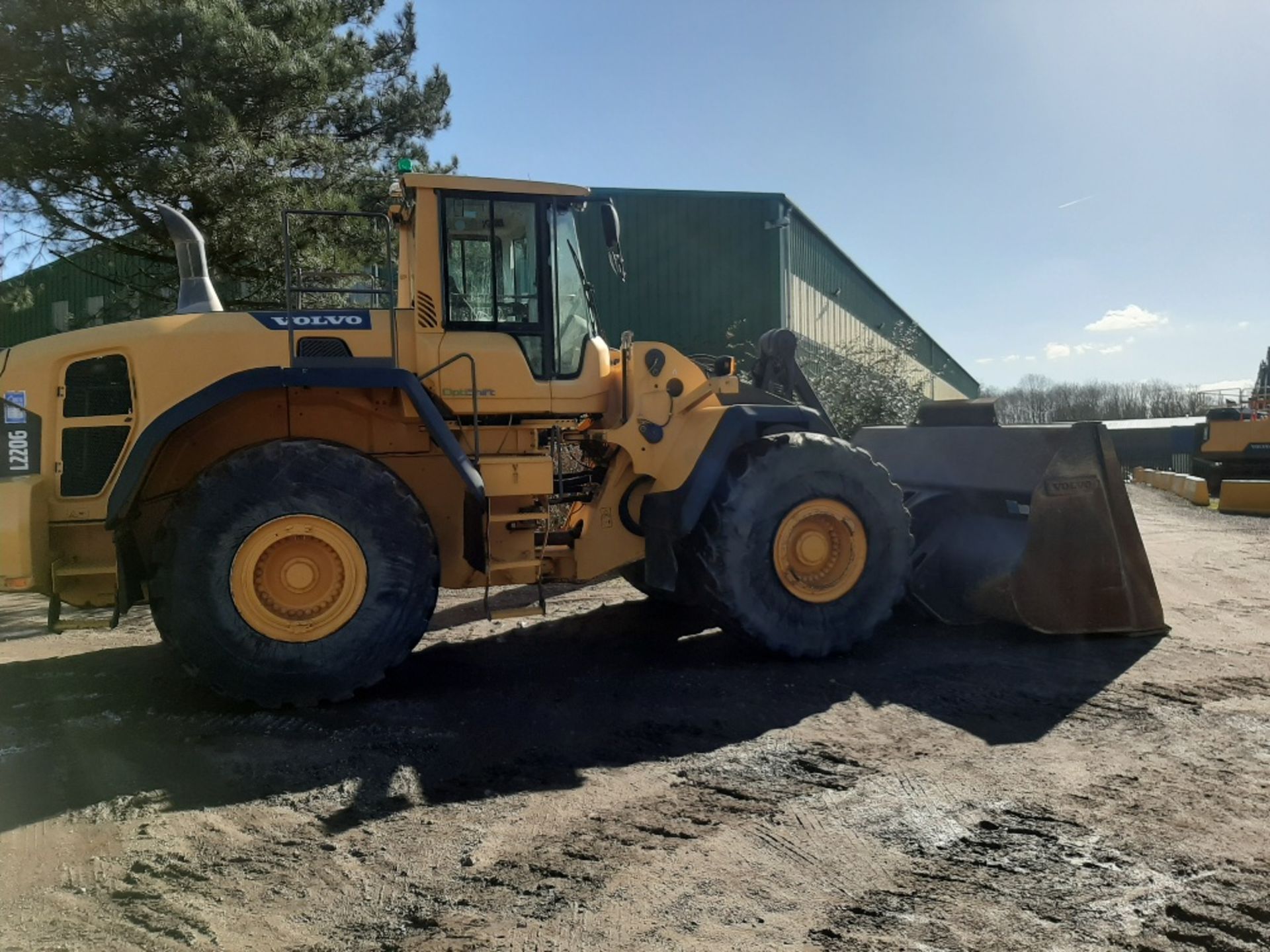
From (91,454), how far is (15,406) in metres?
0.48

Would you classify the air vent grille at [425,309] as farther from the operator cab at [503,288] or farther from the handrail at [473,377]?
the handrail at [473,377]

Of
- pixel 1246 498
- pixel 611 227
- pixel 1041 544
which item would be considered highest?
pixel 611 227

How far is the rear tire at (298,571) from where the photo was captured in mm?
4730

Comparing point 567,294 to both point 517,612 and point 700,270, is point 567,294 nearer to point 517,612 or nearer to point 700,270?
point 517,612

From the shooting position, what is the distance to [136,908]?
2.89 metres

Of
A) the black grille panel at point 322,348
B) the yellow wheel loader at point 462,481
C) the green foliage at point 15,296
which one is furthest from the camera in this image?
the green foliage at point 15,296

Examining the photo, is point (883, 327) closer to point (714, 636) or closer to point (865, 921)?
point (714, 636)

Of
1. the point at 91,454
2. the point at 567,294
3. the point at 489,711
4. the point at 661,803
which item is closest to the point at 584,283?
the point at 567,294

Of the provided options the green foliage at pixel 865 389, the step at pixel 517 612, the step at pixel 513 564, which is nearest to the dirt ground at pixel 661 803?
the step at pixel 517 612

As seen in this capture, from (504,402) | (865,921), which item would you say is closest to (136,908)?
(865,921)

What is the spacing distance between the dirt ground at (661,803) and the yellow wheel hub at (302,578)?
480mm

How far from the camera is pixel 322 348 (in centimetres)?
514

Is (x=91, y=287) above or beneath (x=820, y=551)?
above

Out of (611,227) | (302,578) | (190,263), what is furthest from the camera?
(190,263)
